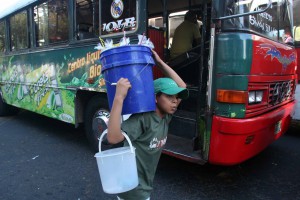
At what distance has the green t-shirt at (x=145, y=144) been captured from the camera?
178 centimetres

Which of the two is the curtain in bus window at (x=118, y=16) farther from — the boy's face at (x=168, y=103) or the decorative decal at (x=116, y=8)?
the boy's face at (x=168, y=103)

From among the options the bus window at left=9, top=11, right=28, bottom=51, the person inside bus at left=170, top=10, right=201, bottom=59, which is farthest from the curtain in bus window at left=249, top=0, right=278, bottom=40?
the bus window at left=9, top=11, right=28, bottom=51

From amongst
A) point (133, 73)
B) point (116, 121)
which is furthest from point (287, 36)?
point (116, 121)

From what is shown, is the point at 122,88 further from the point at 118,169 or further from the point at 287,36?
the point at 287,36

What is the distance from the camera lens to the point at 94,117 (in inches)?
172

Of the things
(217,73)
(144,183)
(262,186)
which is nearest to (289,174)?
(262,186)

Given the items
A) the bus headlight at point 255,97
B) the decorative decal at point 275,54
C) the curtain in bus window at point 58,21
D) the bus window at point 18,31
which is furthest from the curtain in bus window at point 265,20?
the bus window at point 18,31

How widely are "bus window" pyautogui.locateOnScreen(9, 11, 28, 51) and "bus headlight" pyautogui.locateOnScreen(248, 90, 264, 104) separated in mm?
4729

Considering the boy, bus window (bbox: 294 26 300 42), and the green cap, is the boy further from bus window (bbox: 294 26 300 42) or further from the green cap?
bus window (bbox: 294 26 300 42)

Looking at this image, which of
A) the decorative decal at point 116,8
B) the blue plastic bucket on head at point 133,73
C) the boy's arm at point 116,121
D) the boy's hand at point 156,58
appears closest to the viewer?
the boy's arm at point 116,121

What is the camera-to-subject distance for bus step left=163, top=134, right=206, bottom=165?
10.0 ft

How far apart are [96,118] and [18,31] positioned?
3.30 m


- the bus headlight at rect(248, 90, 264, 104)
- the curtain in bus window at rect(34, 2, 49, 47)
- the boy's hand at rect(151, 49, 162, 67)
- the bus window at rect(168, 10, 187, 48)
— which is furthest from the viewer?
the bus window at rect(168, 10, 187, 48)

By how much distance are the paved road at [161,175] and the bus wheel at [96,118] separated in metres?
0.31
